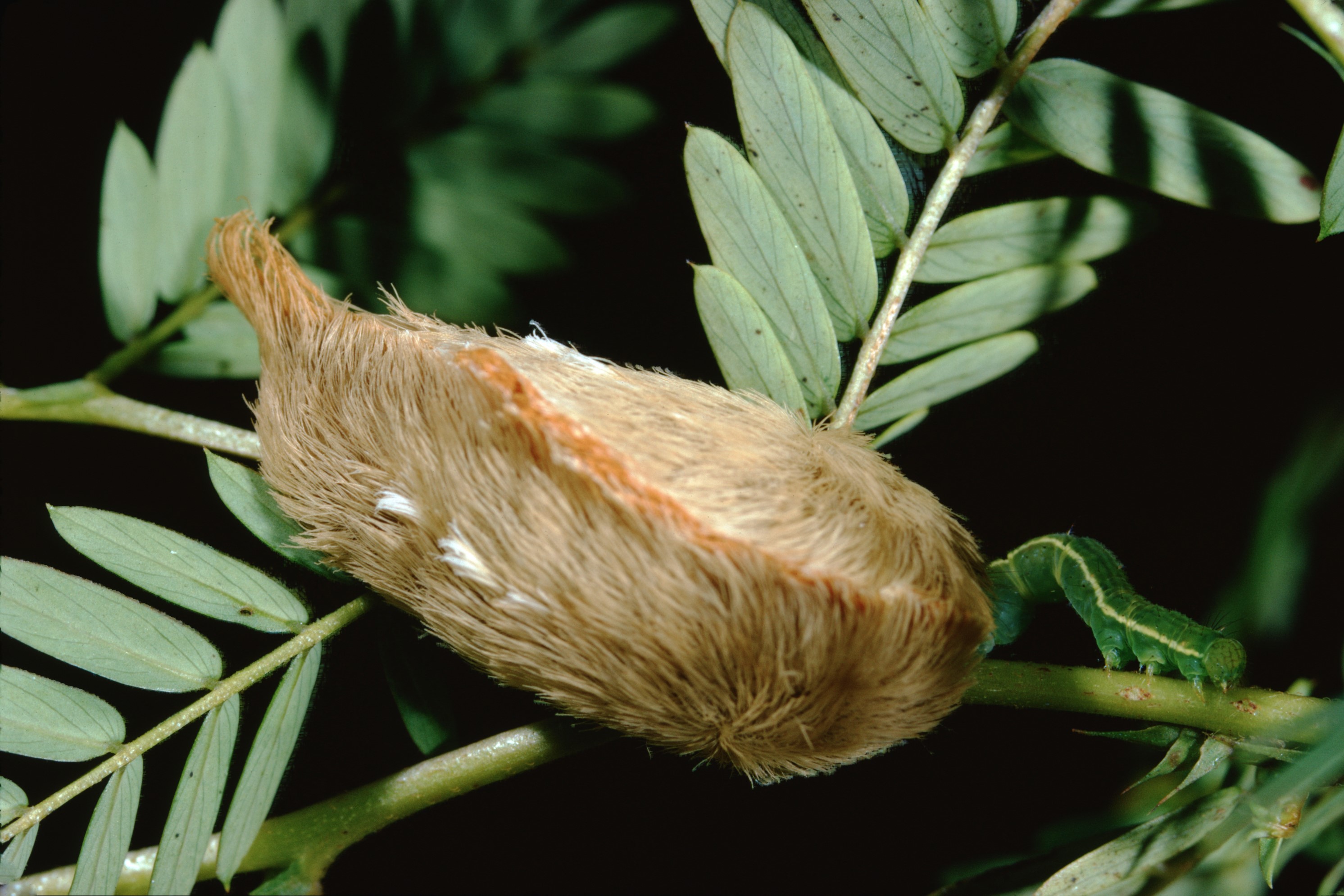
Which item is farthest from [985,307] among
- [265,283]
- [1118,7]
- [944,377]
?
[265,283]

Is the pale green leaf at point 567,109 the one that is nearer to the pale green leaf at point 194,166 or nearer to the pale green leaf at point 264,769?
the pale green leaf at point 194,166

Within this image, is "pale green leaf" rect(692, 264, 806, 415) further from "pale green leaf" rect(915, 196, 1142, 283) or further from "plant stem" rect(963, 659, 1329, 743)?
"plant stem" rect(963, 659, 1329, 743)

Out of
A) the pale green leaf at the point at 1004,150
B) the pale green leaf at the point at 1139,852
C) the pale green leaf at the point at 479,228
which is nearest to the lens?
the pale green leaf at the point at 1139,852

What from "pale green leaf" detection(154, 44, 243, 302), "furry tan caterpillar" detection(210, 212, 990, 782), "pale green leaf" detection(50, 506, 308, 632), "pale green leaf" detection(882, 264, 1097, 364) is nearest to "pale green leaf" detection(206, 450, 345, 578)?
"pale green leaf" detection(50, 506, 308, 632)

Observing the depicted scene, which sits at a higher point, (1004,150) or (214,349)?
(1004,150)

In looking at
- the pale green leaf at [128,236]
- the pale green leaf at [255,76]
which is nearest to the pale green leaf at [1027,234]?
the pale green leaf at [255,76]

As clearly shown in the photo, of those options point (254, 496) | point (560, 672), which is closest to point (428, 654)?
point (254, 496)

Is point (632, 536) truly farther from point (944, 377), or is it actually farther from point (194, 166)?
point (194, 166)
